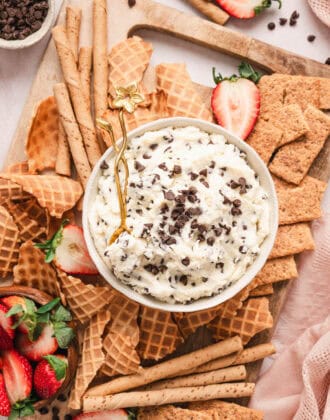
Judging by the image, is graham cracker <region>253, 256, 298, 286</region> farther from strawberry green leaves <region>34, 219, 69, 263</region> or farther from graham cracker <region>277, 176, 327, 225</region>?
strawberry green leaves <region>34, 219, 69, 263</region>

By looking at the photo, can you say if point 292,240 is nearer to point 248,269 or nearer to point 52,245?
point 248,269

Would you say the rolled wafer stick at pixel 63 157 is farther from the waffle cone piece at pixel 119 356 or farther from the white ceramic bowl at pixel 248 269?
the waffle cone piece at pixel 119 356

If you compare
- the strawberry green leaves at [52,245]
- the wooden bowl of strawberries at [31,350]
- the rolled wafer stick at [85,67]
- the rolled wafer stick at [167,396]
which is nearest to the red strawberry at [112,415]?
the rolled wafer stick at [167,396]

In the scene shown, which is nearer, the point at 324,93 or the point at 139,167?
the point at 139,167

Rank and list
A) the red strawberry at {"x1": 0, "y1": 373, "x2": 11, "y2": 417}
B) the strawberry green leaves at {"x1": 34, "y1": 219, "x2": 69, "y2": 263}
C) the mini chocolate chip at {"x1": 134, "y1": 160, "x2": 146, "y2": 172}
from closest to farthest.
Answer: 1. the mini chocolate chip at {"x1": 134, "y1": 160, "x2": 146, "y2": 172}
2. the red strawberry at {"x1": 0, "y1": 373, "x2": 11, "y2": 417}
3. the strawberry green leaves at {"x1": 34, "y1": 219, "x2": 69, "y2": 263}

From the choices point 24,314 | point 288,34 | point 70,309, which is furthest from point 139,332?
point 288,34

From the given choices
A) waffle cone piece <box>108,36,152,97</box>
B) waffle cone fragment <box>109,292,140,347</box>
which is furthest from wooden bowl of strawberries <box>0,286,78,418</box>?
waffle cone piece <box>108,36,152,97</box>

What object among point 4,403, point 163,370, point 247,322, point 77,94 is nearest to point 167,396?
point 163,370
